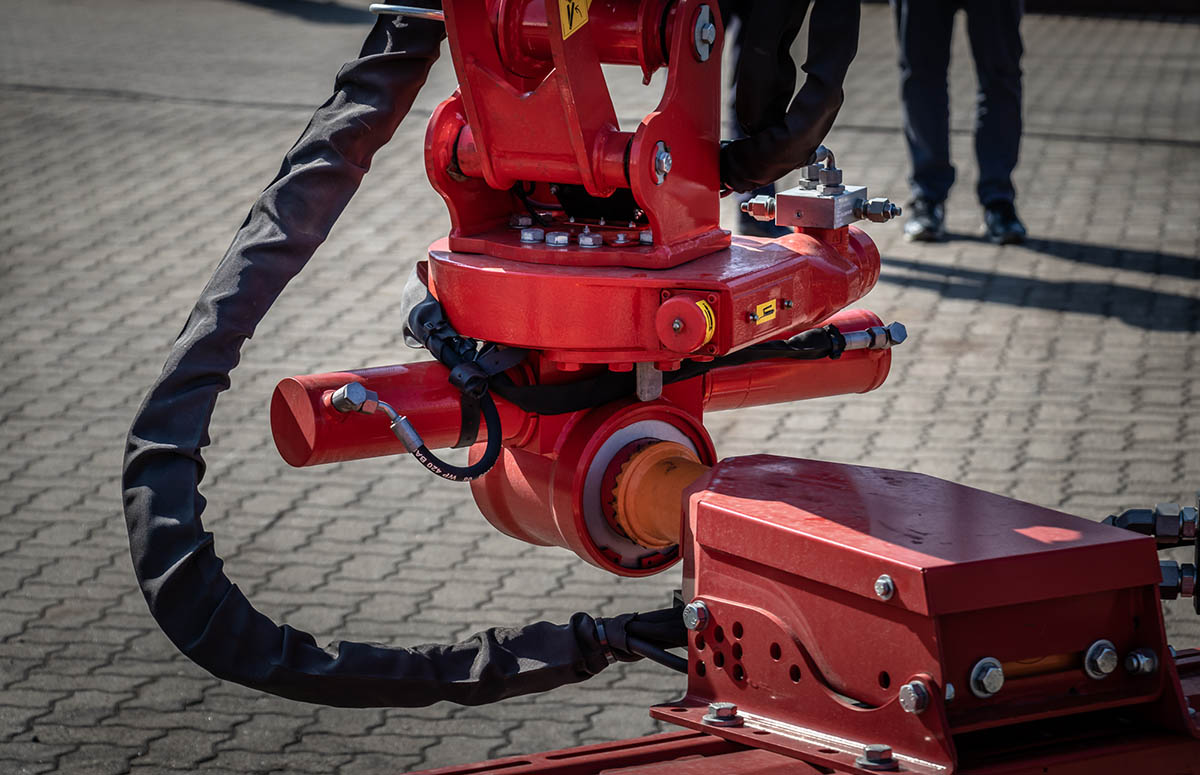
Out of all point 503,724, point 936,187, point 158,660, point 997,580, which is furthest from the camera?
point 936,187

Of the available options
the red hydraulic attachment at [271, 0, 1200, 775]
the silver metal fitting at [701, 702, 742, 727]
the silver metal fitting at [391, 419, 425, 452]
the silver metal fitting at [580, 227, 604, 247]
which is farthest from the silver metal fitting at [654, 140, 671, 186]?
the silver metal fitting at [701, 702, 742, 727]

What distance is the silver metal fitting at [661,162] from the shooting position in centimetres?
224

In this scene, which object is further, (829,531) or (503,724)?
(503,724)

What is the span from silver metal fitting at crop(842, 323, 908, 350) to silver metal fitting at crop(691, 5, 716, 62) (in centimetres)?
66

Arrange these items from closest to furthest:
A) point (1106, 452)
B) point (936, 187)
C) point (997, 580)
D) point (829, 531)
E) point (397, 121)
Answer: point (997, 580) → point (829, 531) → point (397, 121) → point (1106, 452) → point (936, 187)

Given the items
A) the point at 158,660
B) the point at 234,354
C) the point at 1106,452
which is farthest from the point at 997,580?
the point at 1106,452

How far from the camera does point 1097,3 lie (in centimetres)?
1460

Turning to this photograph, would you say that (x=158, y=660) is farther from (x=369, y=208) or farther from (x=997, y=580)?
(x=369, y=208)

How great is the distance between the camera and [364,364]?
5.90m

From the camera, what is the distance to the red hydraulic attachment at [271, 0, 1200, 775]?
1873mm

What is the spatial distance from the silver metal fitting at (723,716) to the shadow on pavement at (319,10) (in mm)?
12603

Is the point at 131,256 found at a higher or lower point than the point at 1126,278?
higher

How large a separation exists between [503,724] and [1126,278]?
180 inches

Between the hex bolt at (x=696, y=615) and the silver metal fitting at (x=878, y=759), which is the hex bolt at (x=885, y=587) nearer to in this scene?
the silver metal fitting at (x=878, y=759)
